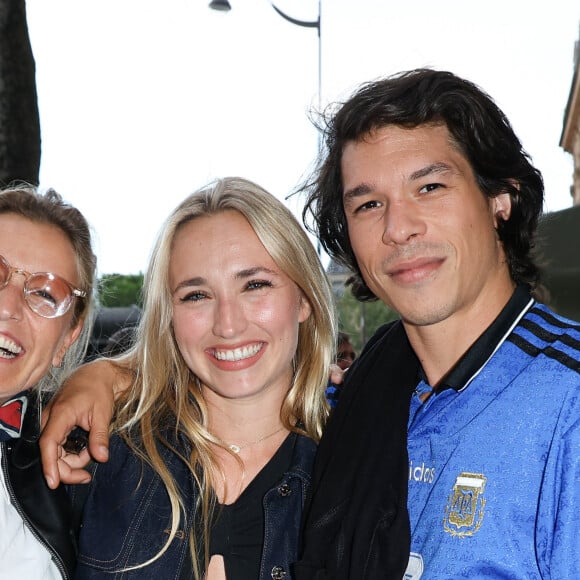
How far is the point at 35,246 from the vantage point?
2.66m

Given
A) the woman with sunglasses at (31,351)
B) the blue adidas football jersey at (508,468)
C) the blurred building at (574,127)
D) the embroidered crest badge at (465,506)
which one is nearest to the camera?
the blue adidas football jersey at (508,468)

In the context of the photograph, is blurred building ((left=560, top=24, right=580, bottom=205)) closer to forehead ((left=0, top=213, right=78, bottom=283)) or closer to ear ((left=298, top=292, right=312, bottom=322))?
ear ((left=298, top=292, right=312, bottom=322))

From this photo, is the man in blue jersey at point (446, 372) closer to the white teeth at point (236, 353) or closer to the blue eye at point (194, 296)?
the white teeth at point (236, 353)

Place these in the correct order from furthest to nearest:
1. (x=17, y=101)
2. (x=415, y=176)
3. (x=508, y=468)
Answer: (x=17, y=101), (x=415, y=176), (x=508, y=468)

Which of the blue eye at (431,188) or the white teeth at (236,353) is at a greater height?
the blue eye at (431,188)

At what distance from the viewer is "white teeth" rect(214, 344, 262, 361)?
9.37 ft

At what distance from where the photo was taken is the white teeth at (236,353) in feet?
9.37

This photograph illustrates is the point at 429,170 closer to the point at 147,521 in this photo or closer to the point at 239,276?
the point at 239,276

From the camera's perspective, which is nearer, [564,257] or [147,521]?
[147,521]

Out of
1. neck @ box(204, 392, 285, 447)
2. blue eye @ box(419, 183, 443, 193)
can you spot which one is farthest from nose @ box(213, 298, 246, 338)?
blue eye @ box(419, 183, 443, 193)

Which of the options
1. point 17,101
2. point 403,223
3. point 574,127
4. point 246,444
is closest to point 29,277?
point 246,444

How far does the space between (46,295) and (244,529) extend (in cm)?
102

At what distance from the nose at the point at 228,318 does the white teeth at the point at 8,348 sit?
2.21 ft

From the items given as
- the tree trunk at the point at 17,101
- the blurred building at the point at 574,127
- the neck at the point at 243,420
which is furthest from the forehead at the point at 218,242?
the blurred building at the point at 574,127
